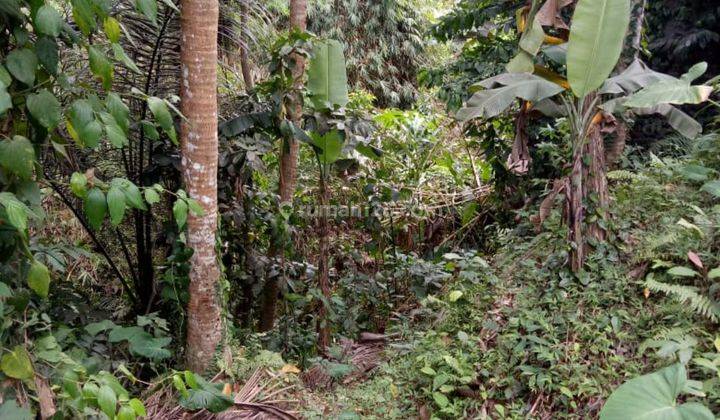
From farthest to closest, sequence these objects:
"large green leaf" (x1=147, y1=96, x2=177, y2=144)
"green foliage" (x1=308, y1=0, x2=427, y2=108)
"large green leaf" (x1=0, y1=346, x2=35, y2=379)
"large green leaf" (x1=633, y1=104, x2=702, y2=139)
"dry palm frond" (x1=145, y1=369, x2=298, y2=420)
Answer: "green foliage" (x1=308, y1=0, x2=427, y2=108) → "large green leaf" (x1=633, y1=104, x2=702, y2=139) → "dry palm frond" (x1=145, y1=369, x2=298, y2=420) → "large green leaf" (x1=147, y1=96, x2=177, y2=144) → "large green leaf" (x1=0, y1=346, x2=35, y2=379)

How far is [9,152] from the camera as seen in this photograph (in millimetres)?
1743

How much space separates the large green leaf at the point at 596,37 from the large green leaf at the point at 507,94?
22 centimetres

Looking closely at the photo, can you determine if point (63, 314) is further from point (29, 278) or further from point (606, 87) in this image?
point (606, 87)

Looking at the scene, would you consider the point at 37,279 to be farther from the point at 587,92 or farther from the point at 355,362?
the point at 587,92

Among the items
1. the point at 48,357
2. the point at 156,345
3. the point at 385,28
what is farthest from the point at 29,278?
the point at 385,28

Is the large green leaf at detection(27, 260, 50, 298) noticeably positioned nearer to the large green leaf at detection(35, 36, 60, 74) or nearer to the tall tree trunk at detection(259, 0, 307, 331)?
the large green leaf at detection(35, 36, 60, 74)

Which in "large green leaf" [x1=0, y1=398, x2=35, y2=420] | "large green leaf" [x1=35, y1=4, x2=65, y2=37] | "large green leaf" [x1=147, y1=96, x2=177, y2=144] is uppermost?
"large green leaf" [x1=35, y1=4, x2=65, y2=37]

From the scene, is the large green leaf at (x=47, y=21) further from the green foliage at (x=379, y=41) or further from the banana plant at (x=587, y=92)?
the green foliage at (x=379, y=41)

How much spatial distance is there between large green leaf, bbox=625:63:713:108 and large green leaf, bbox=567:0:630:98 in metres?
0.27

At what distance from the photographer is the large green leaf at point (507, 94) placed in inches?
135

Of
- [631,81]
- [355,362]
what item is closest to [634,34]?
[631,81]

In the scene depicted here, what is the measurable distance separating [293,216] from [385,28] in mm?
9311

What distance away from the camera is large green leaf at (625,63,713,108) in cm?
313

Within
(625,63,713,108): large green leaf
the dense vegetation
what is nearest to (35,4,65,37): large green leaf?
the dense vegetation
